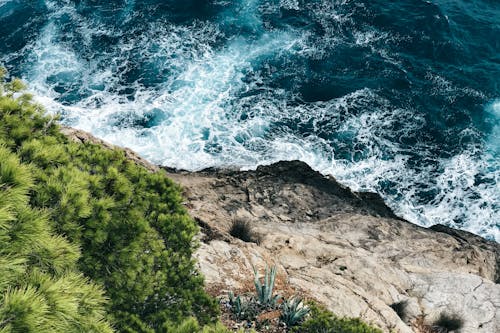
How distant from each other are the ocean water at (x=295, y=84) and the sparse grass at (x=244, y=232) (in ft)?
32.3

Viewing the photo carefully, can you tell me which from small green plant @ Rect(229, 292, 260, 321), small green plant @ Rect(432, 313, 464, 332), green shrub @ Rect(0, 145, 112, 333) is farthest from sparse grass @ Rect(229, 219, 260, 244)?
green shrub @ Rect(0, 145, 112, 333)

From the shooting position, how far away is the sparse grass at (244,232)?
19.5 m

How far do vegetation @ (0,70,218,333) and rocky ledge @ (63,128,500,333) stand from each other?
386 centimetres

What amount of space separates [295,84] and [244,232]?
18232 millimetres

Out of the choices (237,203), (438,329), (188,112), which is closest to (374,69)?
(188,112)

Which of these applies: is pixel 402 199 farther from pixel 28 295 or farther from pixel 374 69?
pixel 28 295

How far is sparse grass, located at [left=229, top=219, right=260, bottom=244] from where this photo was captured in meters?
19.5

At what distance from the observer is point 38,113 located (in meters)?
12.4

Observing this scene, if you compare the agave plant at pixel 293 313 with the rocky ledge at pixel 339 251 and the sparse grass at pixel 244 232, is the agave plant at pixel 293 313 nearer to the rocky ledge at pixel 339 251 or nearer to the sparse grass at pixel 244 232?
the rocky ledge at pixel 339 251

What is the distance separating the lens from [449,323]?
56.1 feet

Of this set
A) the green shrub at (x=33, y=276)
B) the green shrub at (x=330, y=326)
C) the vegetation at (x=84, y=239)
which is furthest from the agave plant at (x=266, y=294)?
the green shrub at (x=33, y=276)

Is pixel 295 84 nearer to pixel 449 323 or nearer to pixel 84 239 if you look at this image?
pixel 449 323

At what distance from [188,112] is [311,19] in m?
14.3

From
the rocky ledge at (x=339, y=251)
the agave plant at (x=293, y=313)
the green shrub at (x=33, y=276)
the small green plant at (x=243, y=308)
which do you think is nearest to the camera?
the green shrub at (x=33, y=276)
